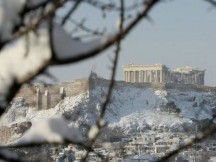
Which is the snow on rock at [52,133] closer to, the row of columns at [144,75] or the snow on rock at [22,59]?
the snow on rock at [22,59]

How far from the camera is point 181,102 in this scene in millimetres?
80875

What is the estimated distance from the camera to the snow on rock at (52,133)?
4.80 feet

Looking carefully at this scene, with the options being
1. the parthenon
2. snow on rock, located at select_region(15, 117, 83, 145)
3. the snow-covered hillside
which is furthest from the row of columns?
snow on rock, located at select_region(15, 117, 83, 145)

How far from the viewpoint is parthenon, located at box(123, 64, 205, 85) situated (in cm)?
9394

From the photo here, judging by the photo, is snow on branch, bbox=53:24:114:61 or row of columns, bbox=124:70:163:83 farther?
A: row of columns, bbox=124:70:163:83

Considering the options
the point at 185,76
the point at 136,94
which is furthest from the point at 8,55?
the point at 185,76

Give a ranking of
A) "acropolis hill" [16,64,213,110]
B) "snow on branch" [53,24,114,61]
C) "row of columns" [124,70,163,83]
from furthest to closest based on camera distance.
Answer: "row of columns" [124,70,163,83], "acropolis hill" [16,64,213,110], "snow on branch" [53,24,114,61]

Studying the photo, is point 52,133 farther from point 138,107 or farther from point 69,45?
point 138,107

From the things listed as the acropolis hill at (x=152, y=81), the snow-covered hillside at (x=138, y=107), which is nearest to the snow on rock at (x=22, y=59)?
the snow-covered hillside at (x=138, y=107)

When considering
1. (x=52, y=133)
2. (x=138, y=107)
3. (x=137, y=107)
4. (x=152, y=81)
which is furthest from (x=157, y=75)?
(x=52, y=133)

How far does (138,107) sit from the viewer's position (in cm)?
7962

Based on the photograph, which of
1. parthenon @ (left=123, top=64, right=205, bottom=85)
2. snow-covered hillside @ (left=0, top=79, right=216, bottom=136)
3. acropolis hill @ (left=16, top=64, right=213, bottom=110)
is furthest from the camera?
parthenon @ (left=123, top=64, right=205, bottom=85)

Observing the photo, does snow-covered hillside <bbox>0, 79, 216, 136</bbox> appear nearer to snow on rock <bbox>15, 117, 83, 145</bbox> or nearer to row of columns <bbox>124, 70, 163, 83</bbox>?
row of columns <bbox>124, 70, 163, 83</bbox>

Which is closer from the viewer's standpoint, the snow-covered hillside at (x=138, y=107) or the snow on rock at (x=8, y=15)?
the snow on rock at (x=8, y=15)
